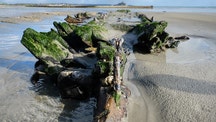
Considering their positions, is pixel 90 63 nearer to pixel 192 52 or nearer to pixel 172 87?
pixel 172 87

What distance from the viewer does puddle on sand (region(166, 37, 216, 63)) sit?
13.0 meters

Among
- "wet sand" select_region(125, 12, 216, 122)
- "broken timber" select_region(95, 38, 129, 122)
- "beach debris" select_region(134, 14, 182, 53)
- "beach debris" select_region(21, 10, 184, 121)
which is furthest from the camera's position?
"beach debris" select_region(134, 14, 182, 53)

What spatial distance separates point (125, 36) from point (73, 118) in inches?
460

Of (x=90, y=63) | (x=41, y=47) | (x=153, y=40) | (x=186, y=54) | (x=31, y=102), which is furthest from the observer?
(x=153, y=40)

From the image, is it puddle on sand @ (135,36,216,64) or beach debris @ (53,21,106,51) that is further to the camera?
beach debris @ (53,21,106,51)

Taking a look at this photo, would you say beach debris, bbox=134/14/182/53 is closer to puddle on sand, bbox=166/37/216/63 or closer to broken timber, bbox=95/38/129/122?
puddle on sand, bbox=166/37/216/63

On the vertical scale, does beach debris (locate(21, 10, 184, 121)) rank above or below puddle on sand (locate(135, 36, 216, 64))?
above

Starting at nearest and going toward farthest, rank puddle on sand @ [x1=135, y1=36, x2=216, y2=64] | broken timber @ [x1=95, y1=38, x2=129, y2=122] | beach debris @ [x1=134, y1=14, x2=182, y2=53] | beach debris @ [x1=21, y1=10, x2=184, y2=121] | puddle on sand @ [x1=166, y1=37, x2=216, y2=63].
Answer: broken timber @ [x1=95, y1=38, x2=129, y2=122], beach debris @ [x1=21, y1=10, x2=184, y2=121], puddle on sand @ [x1=135, y1=36, x2=216, y2=64], puddle on sand @ [x1=166, y1=37, x2=216, y2=63], beach debris @ [x1=134, y1=14, x2=182, y2=53]

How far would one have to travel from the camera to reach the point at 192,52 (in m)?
14.6

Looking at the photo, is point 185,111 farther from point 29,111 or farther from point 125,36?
point 125,36

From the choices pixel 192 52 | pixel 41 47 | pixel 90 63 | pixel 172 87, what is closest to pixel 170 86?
pixel 172 87

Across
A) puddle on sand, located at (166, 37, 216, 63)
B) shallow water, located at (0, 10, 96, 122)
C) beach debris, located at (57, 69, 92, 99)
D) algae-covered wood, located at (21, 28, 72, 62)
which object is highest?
algae-covered wood, located at (21, 28, 72, 62)

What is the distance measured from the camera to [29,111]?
764cm

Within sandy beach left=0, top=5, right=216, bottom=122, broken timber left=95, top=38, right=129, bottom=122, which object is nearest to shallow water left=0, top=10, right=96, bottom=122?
sandy beach left=0, top=5, right=216, bottom=122
